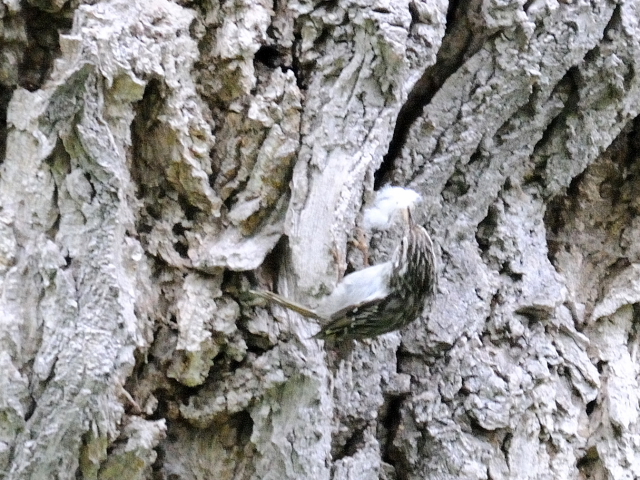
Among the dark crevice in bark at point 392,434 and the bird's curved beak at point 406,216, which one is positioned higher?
the bird's curved beak at point 406,216

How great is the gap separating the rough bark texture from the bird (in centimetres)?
8

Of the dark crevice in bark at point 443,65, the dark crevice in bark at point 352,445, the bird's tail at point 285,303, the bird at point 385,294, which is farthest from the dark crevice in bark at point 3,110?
the dark crevice in bark at point 352,445

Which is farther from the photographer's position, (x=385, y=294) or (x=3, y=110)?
(x=385, y=294)

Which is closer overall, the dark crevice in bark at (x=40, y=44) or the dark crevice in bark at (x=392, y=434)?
the dark crevice in bark at (x=40, y=44)

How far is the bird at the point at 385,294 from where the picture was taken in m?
2.06

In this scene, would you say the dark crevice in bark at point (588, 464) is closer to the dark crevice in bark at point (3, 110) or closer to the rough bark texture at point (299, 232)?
the rough bark texture at point (299, 232)

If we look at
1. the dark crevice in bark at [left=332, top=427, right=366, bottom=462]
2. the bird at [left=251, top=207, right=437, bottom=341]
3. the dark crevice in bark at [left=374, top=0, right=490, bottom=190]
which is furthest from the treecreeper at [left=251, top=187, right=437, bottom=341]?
the dark crevice in bark at [left=332, top=427, right=366, bottom=462]

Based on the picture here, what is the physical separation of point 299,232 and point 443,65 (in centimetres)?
84

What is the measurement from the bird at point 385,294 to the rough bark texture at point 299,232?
3.1 inches

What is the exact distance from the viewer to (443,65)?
7.80 feet

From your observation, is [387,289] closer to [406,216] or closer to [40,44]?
[406,216]

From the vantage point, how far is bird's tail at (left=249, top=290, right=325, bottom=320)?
1.98m

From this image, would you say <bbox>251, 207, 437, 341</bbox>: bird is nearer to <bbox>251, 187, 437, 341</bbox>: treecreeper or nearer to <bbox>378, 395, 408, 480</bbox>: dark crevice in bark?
<bbox>251, 187, 437, 341</bbox>: treecreeper

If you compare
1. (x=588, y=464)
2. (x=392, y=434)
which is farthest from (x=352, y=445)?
(x=588, y=464)
